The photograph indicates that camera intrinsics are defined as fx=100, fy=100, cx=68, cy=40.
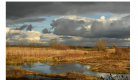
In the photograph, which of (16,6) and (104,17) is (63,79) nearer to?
(104,17)

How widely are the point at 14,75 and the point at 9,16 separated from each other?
974 cm

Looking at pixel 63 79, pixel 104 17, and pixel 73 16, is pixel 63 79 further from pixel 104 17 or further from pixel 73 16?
pixel 104 17

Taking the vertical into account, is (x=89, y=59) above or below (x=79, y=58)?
below

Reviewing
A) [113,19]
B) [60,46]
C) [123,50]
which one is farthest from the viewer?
[60,46]

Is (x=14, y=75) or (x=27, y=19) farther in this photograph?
(x=27, y=19)

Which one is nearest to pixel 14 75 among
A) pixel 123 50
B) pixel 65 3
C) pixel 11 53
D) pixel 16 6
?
pixel 16 6

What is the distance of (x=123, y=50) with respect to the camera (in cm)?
2838

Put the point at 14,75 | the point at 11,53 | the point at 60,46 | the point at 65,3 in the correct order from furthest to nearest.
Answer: the point at 60,46 < the point at 11,53 < the point at 65,3 < the point at 14,75

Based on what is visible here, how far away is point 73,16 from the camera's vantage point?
18.4 m

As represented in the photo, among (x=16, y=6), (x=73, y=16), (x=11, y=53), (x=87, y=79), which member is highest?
(x=16, y=6)

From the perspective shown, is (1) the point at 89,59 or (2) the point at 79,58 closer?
(1) the point at 89,59

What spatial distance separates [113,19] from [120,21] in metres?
1.22
